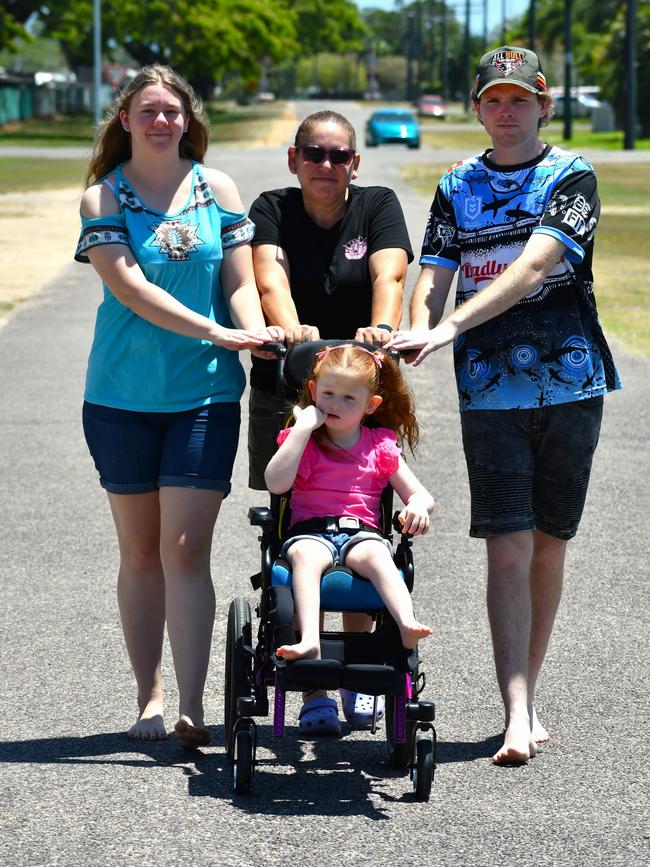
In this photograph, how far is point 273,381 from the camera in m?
4.86

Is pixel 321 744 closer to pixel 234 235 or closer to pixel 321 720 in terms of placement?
pixel 321 720

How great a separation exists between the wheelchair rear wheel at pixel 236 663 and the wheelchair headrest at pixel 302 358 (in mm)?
710

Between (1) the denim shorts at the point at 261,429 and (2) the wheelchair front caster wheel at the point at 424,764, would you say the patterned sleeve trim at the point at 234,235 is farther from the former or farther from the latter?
(2) the wheelchair front caster wheel at the point at 424,764

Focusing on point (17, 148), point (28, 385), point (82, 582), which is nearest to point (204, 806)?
point (82, 582)

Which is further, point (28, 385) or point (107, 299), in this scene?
point (28, 385)

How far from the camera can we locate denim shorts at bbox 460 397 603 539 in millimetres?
4660

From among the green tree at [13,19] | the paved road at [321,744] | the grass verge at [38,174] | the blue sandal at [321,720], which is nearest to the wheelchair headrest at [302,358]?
the blue sandal at [321,720]

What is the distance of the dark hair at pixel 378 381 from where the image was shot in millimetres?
4344

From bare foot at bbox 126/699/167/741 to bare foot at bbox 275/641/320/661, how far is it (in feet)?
2.69

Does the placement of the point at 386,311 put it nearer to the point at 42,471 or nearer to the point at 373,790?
the point at 373,790

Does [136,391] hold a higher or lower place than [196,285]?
lower

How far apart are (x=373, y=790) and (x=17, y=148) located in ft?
176

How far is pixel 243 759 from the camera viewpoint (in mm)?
4160

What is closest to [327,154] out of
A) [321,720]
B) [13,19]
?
[321,720]
